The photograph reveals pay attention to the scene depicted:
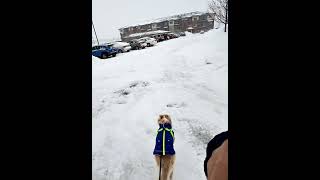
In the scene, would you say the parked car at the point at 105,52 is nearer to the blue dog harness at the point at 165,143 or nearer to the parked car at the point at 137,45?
the parked car at the point at 137,45

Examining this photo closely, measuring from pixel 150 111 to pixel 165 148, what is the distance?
12.2 feet

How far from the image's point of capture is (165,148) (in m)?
4.58

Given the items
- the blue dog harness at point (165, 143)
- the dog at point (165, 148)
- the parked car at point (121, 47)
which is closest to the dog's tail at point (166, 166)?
the dog at point (165, 148)

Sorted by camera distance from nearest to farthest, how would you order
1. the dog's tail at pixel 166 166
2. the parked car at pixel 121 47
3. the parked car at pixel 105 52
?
1. the dog's tail at pixel 166 166
2. the parked car at pixel 105 52
3. the parked car at pixel 121 47

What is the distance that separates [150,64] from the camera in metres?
14.0

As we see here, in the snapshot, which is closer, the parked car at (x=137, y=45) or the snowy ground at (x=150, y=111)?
the snowy ground at (x=150, y=111)

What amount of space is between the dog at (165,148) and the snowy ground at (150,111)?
610 mm

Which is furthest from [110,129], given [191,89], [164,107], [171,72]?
[171,72]

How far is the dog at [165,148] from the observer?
15.0 ft

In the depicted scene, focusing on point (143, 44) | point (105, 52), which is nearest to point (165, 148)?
point (105, 52)
